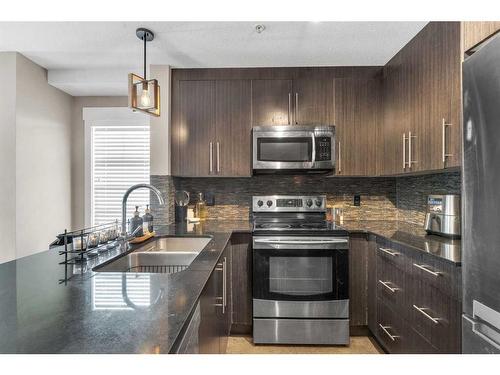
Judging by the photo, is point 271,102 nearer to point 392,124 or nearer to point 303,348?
point 392,124

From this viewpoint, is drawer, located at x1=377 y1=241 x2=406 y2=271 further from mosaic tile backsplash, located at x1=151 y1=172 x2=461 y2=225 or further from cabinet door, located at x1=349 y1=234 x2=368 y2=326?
mosaic tile backsplash, located at x1=151 y1=172 x2=461 y2=225

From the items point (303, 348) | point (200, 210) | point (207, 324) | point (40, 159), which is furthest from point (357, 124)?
point (40, 159)

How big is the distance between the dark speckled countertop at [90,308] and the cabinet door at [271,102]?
5.58 ft

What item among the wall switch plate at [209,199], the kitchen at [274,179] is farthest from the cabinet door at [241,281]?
the wall switch plate at [209,199]

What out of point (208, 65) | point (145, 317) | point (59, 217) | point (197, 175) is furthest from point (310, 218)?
point (59, 217)

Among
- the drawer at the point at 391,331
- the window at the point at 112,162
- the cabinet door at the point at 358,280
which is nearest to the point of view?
the drawer at the point at 391,331

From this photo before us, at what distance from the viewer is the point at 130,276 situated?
44.6 inches

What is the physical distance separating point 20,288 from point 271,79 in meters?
2.44

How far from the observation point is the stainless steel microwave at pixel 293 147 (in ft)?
8.84

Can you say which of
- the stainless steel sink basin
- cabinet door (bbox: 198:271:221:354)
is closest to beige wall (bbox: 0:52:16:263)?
the stainless steel sink basin

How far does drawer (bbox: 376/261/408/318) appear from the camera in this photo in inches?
76.2

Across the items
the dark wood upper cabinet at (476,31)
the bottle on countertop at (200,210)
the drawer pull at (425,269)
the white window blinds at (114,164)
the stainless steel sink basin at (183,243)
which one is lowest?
the drawer pull at (425,269)

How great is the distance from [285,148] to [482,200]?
1748 millimetres

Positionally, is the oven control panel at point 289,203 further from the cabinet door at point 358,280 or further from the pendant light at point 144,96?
the pendant light at point 144,96
